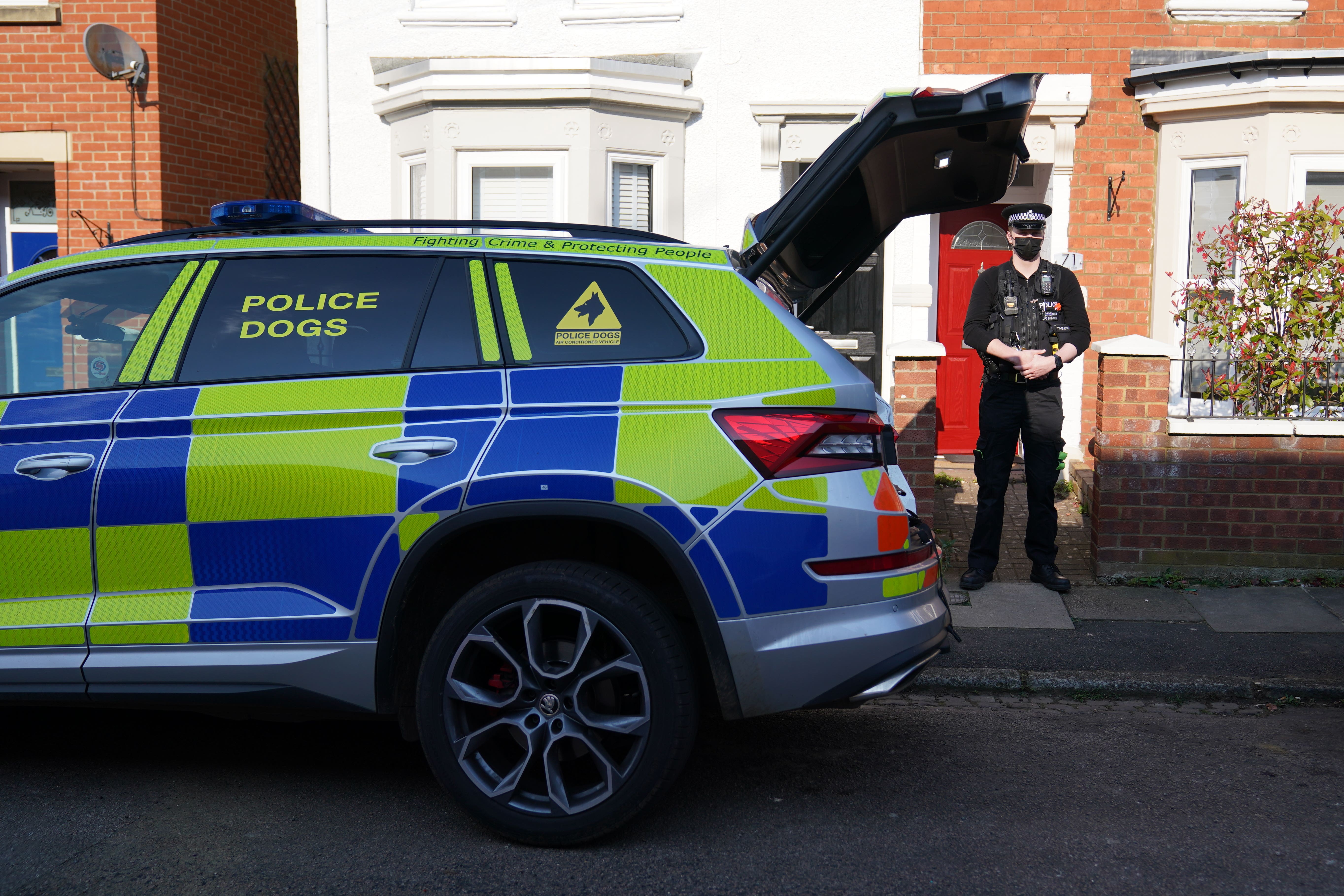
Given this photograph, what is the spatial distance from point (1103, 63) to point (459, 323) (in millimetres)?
7644

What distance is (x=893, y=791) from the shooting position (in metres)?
3.79

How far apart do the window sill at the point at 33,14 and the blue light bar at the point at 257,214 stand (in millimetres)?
7962

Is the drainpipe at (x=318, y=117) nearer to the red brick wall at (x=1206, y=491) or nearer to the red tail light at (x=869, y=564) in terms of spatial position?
the red brick wall at (x=1206, y=491)

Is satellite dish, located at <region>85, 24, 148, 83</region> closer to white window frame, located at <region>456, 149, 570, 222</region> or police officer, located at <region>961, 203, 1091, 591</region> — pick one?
white window frame, located at <region>456, 149, 570, 222</region>

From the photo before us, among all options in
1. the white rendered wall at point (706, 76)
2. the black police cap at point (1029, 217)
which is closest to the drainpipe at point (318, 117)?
the white rendered wall at point (706, 76)

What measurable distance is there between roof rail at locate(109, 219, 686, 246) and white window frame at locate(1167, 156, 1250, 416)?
20.3ft

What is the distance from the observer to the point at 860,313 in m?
9.73

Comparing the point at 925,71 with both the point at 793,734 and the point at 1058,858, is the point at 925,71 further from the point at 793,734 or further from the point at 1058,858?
the point at 1058,858

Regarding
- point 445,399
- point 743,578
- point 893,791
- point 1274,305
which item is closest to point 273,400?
point 445,399

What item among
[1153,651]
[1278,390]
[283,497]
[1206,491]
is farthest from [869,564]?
[1278,390]

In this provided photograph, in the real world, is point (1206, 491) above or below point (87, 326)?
below

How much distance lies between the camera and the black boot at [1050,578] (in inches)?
251

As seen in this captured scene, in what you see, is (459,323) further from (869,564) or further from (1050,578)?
(1050,578)

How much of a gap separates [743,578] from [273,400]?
1.50 metres
